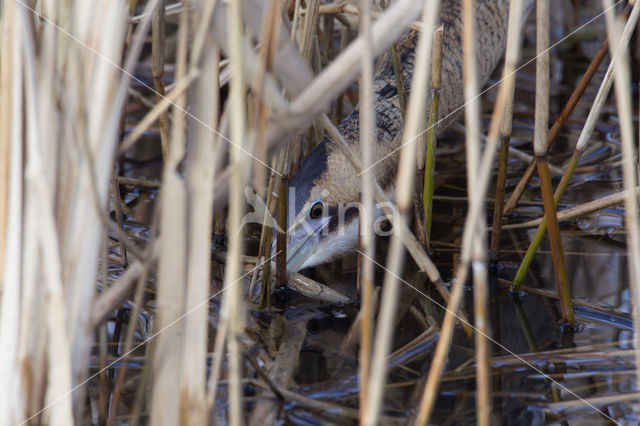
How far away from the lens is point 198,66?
3.51 feet

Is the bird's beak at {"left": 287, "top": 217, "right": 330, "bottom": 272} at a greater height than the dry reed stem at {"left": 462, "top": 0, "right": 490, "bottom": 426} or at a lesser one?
lesser

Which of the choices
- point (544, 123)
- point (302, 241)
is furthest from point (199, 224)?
point (302, 241)

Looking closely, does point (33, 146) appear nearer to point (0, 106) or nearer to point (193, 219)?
point (0, 106)

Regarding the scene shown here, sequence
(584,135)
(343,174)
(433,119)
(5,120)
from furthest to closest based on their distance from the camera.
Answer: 1. (343,174)
2. (433,119)
3. (584,135)
4. (5,120)

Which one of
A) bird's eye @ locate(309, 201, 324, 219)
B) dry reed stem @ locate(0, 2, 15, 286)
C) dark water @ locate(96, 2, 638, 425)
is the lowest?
dark water @ locate(96, 2, 638, 425)

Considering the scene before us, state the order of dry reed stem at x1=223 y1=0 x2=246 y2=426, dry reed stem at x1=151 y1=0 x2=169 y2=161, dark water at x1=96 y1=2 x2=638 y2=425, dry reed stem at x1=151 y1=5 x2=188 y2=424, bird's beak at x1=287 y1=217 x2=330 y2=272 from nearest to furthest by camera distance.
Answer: dry reed stem at x1=223 y1=0 x2=246 y2=426, dry reed stem at x1=151 y1=5 x2=188 y2=424, dark water at x1=96 y1=2 x2=638 y2=425, dry reed stem at x1=151 y1=0 x2=169 y2=161, bird's beak at x1=287 y1=217 x2=330 y2=272

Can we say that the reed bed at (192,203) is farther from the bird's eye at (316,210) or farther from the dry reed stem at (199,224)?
the bird's eye at (316,210)

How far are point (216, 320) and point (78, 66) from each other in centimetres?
113

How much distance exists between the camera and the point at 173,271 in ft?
3.72

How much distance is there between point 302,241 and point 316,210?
131mm

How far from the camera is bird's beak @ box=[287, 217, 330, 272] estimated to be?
95.3 inches

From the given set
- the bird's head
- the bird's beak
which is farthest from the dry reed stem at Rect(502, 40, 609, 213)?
the bird's beak

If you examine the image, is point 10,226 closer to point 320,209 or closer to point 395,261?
point 395,261

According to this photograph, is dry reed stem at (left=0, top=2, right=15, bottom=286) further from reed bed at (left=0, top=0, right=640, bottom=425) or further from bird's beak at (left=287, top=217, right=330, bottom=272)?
bird's beak at (left=287, top=217, right=330, bottom=272)
